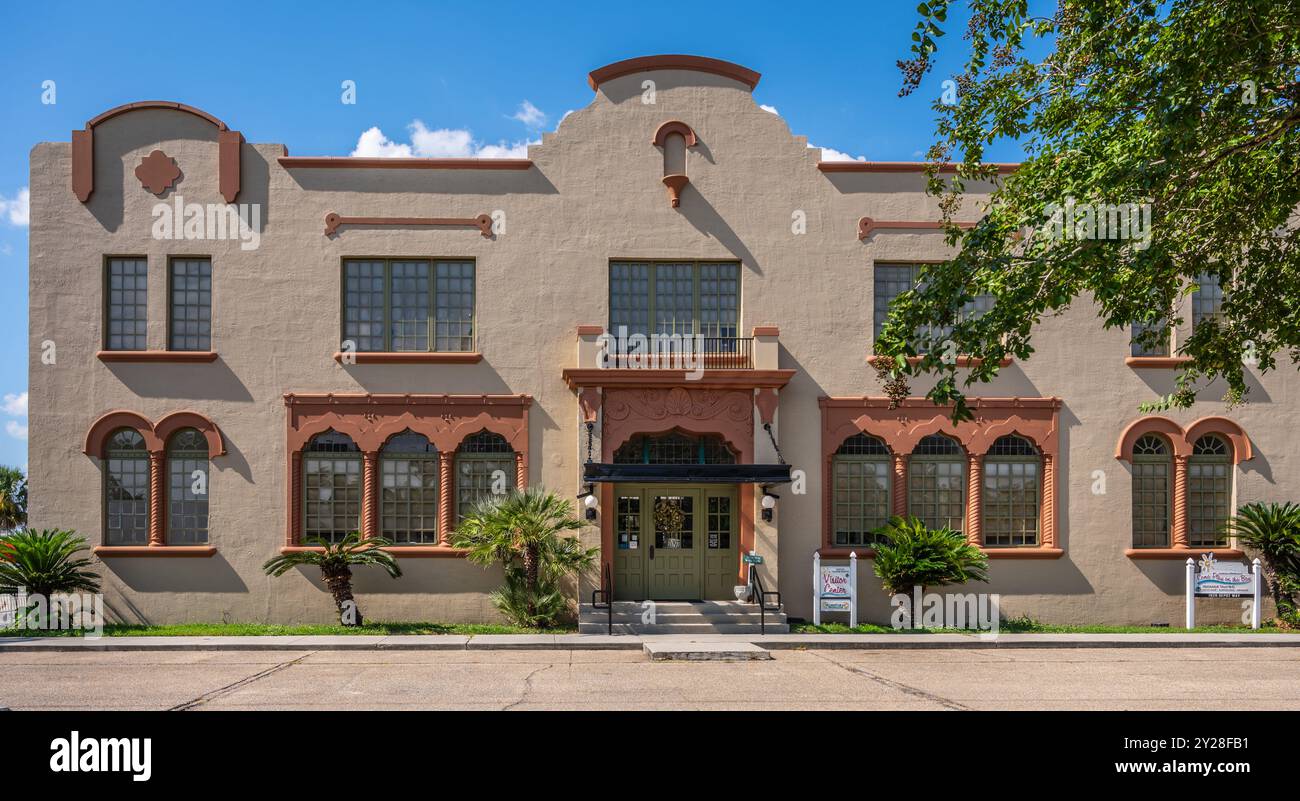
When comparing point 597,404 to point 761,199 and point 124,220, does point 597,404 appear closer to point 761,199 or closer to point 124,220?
point 761,199

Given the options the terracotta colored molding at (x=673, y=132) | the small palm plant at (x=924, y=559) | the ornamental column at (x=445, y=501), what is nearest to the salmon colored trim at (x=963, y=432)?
the small palm plant at (x=924, y=559)

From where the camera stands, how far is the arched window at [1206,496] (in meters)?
19.9

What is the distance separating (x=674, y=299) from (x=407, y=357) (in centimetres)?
557

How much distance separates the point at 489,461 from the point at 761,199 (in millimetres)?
7827

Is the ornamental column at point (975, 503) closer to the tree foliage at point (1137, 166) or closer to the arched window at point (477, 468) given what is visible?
the tree foliage at point (1137, 166)

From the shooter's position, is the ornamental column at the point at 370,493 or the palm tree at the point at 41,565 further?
the ornamental column at the point at 370,493

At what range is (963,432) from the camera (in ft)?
64.8

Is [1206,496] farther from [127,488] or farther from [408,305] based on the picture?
[127,488]

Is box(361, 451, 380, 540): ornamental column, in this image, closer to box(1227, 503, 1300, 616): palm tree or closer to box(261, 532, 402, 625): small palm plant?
box(261, 532, 402, 625): small palm plant

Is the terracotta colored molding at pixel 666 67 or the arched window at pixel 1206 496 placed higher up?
the terracotta colored molding at pixel 666 67

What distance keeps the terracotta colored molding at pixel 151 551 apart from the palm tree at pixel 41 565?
463 mm

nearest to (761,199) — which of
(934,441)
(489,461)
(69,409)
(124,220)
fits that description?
(934,441)

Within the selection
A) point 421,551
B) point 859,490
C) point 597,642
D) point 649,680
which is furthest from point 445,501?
point 859,490

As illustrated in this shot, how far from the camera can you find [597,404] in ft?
61.9
